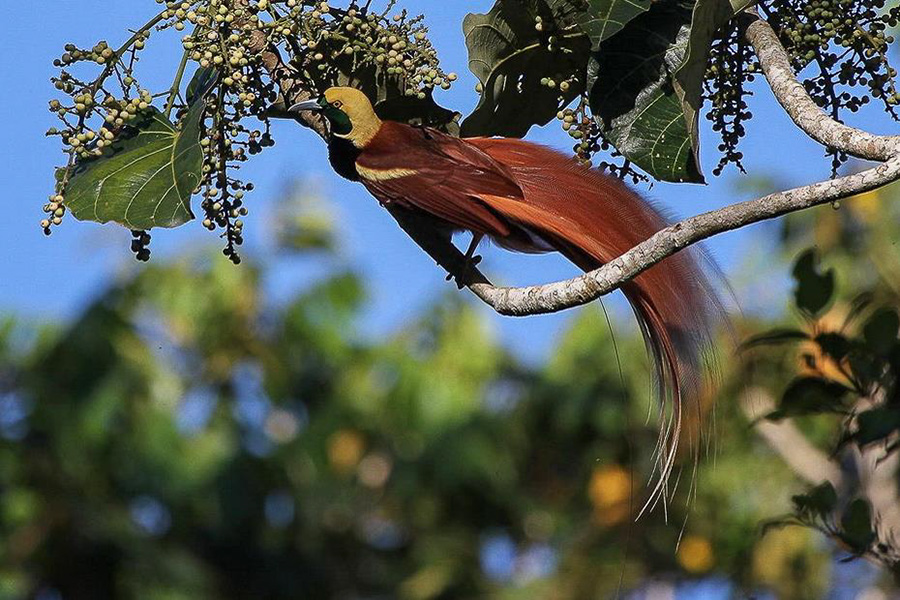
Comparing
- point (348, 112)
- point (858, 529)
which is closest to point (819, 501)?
point (858, 529)

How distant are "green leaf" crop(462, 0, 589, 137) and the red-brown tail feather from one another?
0.20 meters

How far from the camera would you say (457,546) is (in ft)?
22.1

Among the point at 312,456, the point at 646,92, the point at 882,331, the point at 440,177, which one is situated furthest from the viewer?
the point at 312,456

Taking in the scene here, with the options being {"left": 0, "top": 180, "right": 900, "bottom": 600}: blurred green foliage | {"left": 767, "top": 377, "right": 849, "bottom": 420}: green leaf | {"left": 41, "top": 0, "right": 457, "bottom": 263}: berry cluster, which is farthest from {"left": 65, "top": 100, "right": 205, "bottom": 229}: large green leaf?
{"left": 0, "top": 180, "right": 900, "bottom": 600}: blurred green foliage

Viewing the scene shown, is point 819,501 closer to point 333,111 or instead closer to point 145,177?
point 333,111

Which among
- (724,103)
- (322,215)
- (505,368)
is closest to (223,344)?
(322,215)

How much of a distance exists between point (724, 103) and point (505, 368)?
17.0ft

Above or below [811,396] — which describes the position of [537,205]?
above

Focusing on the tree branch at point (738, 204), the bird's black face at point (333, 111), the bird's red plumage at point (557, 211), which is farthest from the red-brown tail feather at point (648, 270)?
the bird's black face at point (333, 111)

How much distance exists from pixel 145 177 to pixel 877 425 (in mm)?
1389

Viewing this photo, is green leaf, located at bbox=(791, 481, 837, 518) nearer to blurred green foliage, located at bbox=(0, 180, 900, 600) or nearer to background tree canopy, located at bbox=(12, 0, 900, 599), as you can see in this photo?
background tree canopy, located at bbox=(12, 0, 900, 599)

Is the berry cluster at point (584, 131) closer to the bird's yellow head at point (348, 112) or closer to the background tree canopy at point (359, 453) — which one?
the bird's yellow head at point (348, 112)

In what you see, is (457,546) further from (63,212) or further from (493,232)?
(63,212)

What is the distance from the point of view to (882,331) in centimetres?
240
